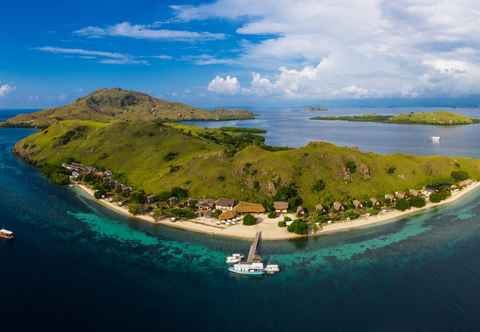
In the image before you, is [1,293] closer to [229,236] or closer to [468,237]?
[229,236]

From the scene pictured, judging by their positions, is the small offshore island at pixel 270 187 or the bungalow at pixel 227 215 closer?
the bungalow at pixel 227 215

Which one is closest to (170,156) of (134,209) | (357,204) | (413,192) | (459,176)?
(134,209)

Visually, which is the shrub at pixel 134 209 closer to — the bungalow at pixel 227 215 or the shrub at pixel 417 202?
the bungalow at pixel 227 215

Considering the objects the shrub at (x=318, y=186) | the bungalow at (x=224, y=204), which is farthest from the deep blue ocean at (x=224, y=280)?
the shrub at (x=318, y=186)

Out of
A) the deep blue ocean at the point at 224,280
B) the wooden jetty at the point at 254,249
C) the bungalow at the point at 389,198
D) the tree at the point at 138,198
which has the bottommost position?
the deep blue ocean at the point at 224,280

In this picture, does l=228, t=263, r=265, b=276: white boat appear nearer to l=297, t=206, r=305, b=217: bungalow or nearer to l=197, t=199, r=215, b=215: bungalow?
l=297, t=206, r=305, b=217: bungalow

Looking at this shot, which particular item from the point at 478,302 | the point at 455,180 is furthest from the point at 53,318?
the point at 455,180
